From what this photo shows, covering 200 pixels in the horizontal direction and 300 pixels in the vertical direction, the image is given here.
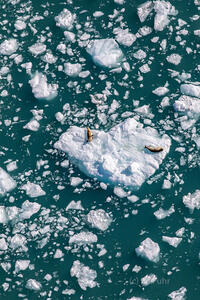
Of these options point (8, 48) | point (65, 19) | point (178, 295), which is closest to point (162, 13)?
point (65, 19)

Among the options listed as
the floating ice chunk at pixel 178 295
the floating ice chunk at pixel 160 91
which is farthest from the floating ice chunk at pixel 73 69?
the floating ice chunk at pixel 178 295

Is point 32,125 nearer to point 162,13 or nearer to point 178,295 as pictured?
point 162,13

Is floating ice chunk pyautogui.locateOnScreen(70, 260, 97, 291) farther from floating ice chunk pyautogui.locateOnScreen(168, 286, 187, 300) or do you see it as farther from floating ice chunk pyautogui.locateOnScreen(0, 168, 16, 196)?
floating ice chunk pyautogui.locateOnScreen(0, 168, 16, 196)

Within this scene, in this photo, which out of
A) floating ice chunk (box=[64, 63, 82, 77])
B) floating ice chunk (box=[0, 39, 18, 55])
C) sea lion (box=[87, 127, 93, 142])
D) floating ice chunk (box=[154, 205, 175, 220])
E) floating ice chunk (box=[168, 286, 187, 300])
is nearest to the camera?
floating ice chunk (box=[168, 286, 187, 300])

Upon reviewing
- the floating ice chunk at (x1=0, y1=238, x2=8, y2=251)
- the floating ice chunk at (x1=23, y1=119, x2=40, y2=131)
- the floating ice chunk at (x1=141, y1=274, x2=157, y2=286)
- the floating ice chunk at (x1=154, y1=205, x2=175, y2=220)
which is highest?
the floating ice chunk at (x1=23, y1=119, x2=40, y2=131)

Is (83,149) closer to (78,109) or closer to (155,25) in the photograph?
(78,109)

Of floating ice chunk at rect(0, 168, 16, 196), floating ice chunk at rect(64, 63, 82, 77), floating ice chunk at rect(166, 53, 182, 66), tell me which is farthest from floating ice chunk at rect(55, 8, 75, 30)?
floating ice chunk at rect(0, 168, 16, 196)

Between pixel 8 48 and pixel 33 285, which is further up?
pixel 8 48
